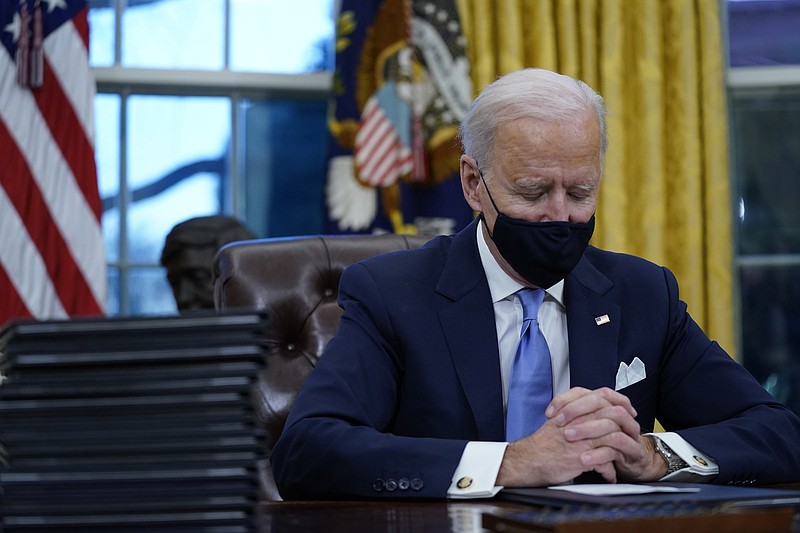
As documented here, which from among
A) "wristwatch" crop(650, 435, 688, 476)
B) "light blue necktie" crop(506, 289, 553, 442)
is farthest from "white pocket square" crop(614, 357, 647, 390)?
"wristwatch" crop(650, 435, 688, 476)

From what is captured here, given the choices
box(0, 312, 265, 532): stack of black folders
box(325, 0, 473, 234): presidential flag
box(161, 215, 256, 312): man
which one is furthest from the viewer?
box(325, 0, 473, 234): presidential flag

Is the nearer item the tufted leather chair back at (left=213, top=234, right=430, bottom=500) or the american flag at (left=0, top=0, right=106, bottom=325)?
the tufted leather chair back at (left=213, top=234, right=430, bottom=500)

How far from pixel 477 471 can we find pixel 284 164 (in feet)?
8.17

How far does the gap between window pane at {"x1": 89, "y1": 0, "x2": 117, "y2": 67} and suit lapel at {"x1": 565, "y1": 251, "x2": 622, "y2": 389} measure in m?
2.28

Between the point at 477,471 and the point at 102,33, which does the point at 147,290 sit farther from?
the point at 477,471

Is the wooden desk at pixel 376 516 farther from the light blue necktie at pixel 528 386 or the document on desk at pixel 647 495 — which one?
the light blue necktie at pixel 528 386

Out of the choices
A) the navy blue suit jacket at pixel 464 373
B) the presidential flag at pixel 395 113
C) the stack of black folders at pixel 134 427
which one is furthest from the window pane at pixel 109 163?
the stack of black folders at pixel 134 427

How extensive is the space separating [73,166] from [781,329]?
2523 millimetres

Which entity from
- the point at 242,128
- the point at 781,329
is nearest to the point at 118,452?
the point at 242,128

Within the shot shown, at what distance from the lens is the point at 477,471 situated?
4.79 feet

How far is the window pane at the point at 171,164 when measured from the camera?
12.2 feet

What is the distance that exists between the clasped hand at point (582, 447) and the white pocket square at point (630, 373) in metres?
0.28

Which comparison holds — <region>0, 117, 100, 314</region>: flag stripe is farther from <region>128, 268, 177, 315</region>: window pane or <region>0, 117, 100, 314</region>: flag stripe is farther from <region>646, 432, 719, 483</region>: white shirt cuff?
<region>646, 432, 719, 483</region>: white shirt cuff

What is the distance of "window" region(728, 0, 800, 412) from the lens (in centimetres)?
394
